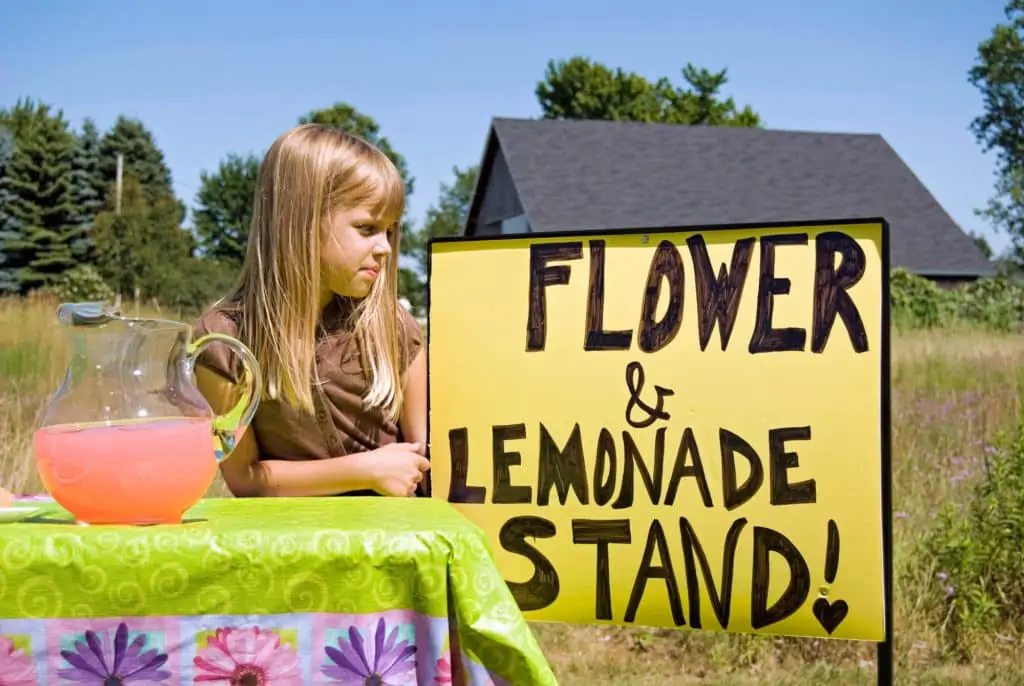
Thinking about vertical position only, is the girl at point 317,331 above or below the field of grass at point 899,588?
above

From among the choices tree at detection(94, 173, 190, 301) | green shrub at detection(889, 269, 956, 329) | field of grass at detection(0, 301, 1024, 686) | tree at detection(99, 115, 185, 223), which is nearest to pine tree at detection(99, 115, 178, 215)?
tree at detection(99, 115, 185, 223)

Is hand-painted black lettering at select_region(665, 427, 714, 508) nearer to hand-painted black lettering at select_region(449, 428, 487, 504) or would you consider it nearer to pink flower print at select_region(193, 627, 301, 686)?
hand-painted black lettering at select_region(449, 428, 487, 504)

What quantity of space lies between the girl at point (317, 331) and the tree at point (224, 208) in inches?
1764

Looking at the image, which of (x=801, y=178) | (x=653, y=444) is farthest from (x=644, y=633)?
(x=801, y=178)

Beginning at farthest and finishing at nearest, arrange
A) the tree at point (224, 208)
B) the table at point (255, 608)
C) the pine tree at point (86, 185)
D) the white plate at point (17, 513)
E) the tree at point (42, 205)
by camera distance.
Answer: the tree at point (224, 208)
the pine tree at point (86, 185)
the tree at point (42, 205)
the white plate at point (17, 513)
the table at point (255, 608)

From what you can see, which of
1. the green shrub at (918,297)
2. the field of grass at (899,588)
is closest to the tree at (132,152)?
the green shrub at (918,297)

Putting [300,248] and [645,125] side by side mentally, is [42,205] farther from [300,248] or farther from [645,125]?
[300,248]

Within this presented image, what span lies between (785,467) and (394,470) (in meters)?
0.66

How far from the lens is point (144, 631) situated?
1.24m

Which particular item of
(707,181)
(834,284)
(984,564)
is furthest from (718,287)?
(707,181)

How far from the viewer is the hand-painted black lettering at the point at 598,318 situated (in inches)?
A: 75.4

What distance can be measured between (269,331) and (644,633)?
1931 millimetres

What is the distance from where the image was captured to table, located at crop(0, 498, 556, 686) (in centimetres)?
123

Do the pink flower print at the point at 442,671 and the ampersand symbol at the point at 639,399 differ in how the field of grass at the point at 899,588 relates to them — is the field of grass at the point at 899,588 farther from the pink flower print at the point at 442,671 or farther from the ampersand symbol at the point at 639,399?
the pink flower print at the point at 442,671
